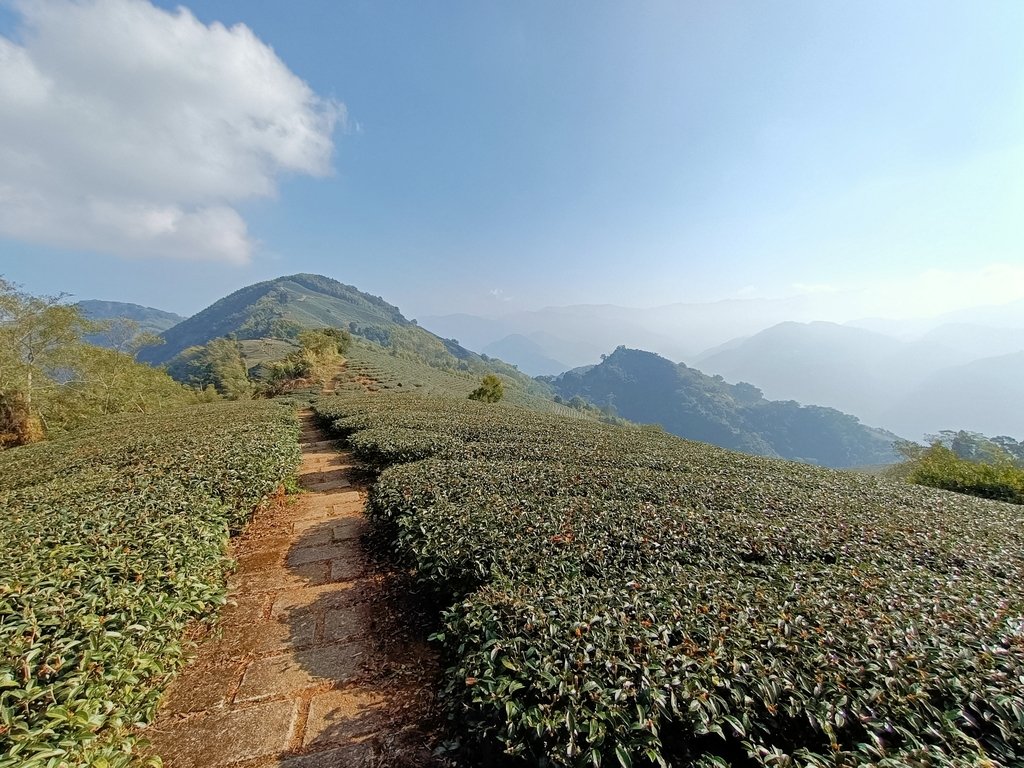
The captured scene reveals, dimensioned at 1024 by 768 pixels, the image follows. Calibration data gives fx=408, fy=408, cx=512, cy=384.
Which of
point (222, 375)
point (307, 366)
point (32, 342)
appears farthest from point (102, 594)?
point (222, 375)

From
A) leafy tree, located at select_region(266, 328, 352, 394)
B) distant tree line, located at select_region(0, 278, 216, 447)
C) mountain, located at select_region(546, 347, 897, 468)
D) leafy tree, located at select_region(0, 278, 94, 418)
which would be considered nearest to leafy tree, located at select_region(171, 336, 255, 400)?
leafy tree, located at select_region(266, 328, 352, 394)

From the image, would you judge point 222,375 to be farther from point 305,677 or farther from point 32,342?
point 305,677

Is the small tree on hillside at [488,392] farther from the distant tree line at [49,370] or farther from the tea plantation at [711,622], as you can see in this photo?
the tea plantation at [711,622]

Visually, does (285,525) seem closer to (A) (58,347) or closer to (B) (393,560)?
(B) (393,560)

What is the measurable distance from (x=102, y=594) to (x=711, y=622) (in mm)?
4335

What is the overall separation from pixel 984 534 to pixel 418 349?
162118 millimetres

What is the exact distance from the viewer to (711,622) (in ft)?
9.37

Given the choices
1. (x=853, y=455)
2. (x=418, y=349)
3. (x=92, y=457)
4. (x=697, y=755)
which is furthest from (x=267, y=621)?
(x=853, y=455)

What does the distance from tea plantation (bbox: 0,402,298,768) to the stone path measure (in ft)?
1.18

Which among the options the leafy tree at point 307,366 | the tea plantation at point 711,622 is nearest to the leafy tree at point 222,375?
the leafy tree at point 307,366

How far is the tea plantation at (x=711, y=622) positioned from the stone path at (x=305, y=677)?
513 mm

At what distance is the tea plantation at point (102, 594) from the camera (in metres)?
2.14

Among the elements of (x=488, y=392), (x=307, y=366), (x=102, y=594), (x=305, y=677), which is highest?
(x=307, y=366)

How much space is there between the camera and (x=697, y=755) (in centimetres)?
207
